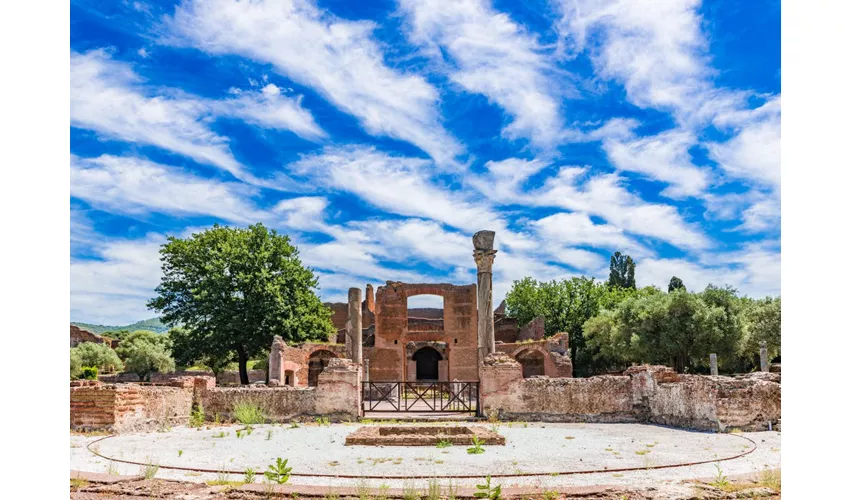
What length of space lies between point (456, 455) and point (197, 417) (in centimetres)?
988

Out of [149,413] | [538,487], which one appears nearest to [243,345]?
[149,413]

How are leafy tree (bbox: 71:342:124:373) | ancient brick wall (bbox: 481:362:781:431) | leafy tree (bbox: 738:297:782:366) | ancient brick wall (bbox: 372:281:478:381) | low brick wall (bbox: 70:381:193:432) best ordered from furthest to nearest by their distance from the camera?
leafy tree (bbox: 71:342:124:373)
ancient brick wall (bbox: 372:281:478:381)
leafy tree (bbox: 738:297:782:366)
ancient brick wall (bbox: 481:362:781:431)
low brick wall (bbox: 70:381:193:432)

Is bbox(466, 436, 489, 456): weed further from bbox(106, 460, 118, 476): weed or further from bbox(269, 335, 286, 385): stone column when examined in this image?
bbox(269, 335, 286, 385): stone column

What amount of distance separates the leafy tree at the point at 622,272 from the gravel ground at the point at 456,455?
46.5 m

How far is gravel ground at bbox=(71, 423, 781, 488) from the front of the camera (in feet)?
26.5

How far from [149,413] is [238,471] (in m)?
8.19

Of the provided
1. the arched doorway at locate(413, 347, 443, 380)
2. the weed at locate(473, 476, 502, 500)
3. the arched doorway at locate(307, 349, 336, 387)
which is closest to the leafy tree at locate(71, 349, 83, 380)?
the arched doorway at locate(307, 349, 336, 387)

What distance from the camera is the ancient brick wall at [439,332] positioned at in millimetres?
39906

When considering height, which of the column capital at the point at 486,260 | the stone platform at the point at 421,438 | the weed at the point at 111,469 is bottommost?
the stone platform at the point at 421,438

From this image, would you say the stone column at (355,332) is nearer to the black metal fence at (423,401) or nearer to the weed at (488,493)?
the black metal fence at (423,401)

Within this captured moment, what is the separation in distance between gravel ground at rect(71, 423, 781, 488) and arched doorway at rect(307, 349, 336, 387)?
75.8 feet

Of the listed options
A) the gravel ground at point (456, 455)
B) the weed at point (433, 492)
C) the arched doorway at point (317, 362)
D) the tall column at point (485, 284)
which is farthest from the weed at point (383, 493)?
the arched doorway at point (317, 362)

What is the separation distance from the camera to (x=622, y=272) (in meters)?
60.5
